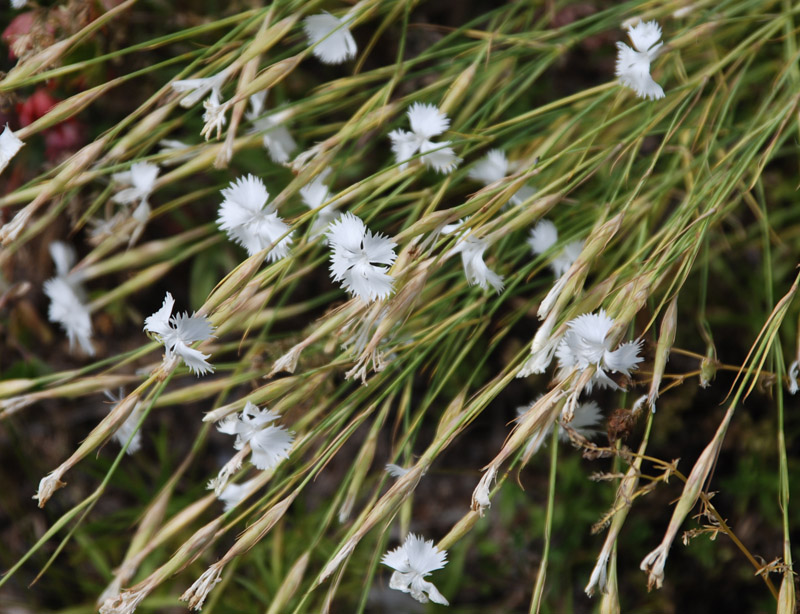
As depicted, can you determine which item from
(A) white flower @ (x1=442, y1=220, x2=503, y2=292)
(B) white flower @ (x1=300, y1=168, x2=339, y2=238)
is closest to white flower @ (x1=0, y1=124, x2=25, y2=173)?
(B) white flower @ (x1=300, y1=168, x2=339, y2=238)

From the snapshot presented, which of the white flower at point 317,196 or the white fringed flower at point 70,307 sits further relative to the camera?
the white fringed flower at point 70,307

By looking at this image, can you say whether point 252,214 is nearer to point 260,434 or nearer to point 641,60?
point 260,434

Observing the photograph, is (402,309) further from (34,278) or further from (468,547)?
(34,278)

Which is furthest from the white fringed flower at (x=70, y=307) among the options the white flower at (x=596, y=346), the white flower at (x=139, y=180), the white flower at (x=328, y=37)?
the white flower at (x=596, y=346)

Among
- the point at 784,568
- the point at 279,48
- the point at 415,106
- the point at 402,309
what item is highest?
the point at 279,48

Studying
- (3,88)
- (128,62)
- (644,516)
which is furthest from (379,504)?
(128,62)

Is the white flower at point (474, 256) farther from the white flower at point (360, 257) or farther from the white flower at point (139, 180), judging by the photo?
the white flower at point (139, 180)

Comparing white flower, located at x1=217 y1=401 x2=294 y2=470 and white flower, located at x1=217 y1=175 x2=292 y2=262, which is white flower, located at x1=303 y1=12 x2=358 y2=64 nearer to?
white flower, located at x1=217 y1=175 x2=292 y2=262
